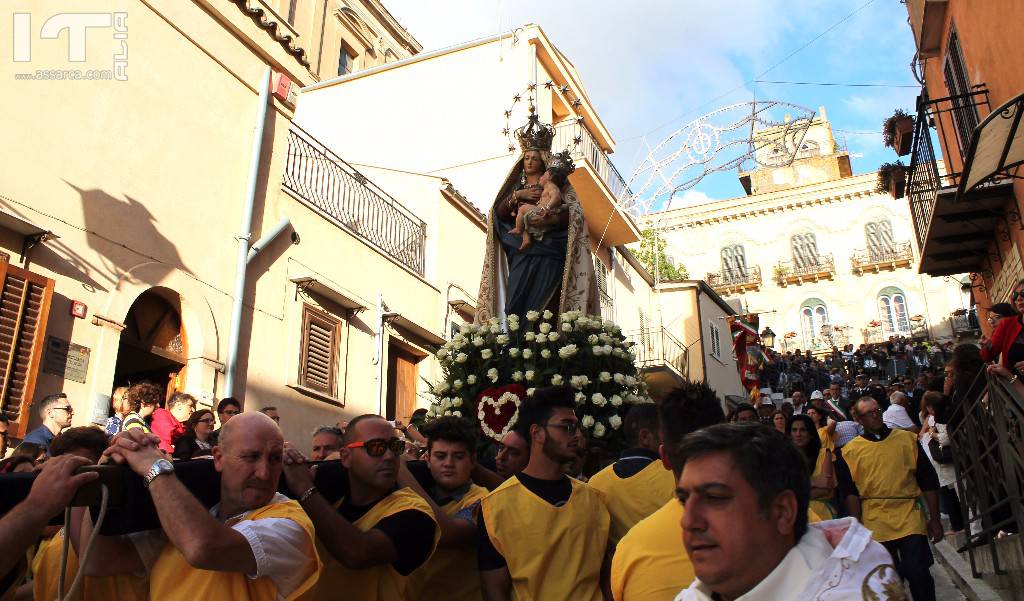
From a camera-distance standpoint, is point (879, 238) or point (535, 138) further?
point (879, 238)

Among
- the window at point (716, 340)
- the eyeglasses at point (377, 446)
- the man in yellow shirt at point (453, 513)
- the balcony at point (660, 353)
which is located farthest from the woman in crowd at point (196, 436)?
the window at point (716, 340)

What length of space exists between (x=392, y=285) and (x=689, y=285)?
1698cm

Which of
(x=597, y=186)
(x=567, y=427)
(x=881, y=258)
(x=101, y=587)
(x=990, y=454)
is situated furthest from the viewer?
(x=881, y=258)

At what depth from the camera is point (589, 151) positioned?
2125 cm

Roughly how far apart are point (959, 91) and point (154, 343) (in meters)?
13.5

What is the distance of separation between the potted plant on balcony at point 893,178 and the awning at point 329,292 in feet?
31.9

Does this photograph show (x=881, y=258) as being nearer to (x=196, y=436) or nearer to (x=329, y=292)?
(x=329, y=292)

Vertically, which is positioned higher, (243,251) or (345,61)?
(345,61)

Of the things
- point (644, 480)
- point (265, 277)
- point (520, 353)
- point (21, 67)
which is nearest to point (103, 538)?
point (644, 480)

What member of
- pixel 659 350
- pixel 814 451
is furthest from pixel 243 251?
pixel 659 350

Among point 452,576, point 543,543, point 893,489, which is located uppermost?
point 893,489

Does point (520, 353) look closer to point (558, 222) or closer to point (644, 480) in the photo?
point (558, 222)

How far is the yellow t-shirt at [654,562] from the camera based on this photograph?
2705mm

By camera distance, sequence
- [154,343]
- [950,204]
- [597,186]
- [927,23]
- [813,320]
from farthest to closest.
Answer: [813,320] < [597,186] < [927,23] < [950,204] < [154,343]
